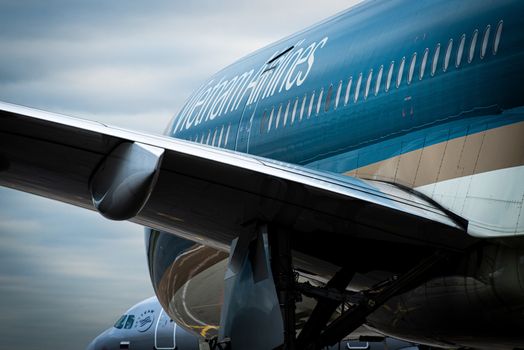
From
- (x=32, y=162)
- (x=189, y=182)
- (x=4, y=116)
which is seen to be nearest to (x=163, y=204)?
(x=189, y=182)

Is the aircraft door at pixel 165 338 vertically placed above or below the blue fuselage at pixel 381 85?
below

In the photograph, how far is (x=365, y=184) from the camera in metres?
10.2

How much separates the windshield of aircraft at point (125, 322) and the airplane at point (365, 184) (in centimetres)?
1394

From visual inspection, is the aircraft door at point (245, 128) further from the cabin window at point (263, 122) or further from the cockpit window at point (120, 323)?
the cockpit window at point (120, 323)

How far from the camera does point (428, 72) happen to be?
34.3 ft

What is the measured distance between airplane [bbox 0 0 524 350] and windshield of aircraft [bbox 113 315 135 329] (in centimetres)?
1394

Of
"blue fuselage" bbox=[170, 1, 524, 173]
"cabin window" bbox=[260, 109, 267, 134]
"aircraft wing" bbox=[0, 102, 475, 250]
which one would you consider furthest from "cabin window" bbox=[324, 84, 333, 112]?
"aircraft wing" bbox=[0, 102, 475, 250]

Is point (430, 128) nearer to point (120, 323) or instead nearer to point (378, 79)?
point (378, 79)

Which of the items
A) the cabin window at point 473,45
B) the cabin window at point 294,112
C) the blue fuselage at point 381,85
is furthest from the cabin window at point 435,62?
the cabin window at point 294,112

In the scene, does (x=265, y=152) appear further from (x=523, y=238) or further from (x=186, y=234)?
(x=523, y=238)

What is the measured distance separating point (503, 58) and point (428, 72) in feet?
3.36

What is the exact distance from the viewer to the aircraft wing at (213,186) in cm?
870

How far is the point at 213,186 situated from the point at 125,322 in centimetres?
1652

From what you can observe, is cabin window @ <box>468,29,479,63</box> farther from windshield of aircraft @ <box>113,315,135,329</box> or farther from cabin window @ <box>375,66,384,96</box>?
windshield of aircraft @ <box>113,315,135,329</box>
